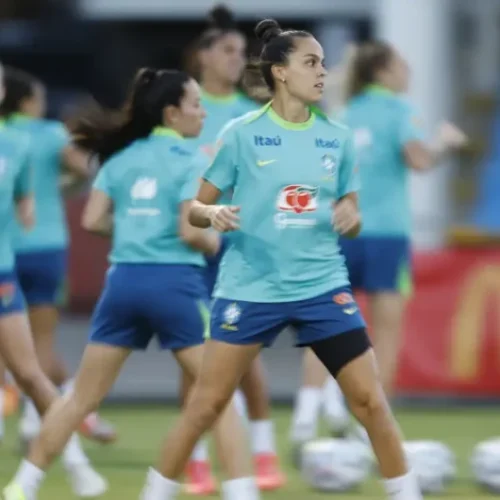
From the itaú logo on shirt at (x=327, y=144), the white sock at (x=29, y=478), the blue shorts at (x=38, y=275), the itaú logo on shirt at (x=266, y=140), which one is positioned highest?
the itaú logo on shirt at (x=266, y=140)

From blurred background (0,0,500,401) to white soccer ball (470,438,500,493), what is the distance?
13.0 feet

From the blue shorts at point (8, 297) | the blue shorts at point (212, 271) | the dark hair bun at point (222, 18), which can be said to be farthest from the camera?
the dark hair bun at point (222, 18)

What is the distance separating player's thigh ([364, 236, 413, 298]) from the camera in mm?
10570

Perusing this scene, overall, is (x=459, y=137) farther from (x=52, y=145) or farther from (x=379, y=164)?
(x=52, y=145)

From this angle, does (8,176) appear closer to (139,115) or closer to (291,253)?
(139,115)

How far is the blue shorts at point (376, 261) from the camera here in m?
10.6

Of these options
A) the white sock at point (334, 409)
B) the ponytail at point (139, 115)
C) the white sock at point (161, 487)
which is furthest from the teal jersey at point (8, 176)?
the white sock at point (334, 409)

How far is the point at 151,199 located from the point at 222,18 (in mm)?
2023

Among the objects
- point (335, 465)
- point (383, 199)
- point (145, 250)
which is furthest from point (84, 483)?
point (383, 199)

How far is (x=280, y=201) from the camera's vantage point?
23.6 ft

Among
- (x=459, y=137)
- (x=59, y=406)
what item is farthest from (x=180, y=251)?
(x=459, y=137)

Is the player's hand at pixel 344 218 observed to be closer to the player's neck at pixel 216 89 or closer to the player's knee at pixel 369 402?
the player's knee at pixel 369 402

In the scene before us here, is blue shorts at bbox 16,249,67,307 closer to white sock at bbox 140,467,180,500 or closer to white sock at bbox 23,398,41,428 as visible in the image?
white sock at bbox 23,398,41,428

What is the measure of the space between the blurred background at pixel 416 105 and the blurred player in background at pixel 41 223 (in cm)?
276
